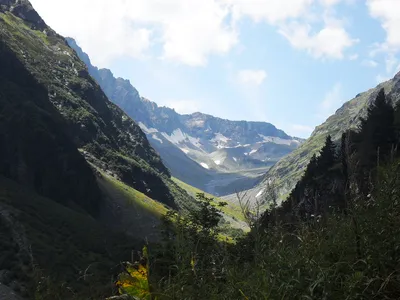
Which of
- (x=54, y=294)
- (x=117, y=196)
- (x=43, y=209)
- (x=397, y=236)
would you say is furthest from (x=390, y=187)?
(x=117, y=196)

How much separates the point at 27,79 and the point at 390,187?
16624cm

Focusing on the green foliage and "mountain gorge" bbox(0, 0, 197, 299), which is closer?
the green foliage

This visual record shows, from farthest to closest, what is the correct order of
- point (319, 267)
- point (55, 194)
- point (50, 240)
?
point (55, 194), point (50, 240), point (319, 267)

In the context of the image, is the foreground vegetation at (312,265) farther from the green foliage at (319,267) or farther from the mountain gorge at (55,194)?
the mountain gorge at (55,194)

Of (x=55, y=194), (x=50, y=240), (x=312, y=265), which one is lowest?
(x=50, y=240)

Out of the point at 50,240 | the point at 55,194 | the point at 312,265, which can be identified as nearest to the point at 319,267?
the point at 312,265

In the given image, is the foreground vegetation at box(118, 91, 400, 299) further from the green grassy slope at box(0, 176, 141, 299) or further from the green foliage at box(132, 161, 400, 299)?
the green grassy slope at box(0, 176, 141, 299)

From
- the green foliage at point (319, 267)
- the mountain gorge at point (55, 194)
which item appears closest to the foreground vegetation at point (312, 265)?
the green foliage at point (319, 267)

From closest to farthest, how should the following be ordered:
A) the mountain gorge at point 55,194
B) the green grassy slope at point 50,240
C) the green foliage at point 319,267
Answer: the green foliage at point 319,267 → the green grassy slope at point 50,240 → the mountain gorge at point 55,194

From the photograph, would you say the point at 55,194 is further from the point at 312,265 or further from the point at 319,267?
the point at 319,267

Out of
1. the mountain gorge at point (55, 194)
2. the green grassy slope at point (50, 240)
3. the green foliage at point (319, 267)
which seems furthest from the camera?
the mountain gorge at point (55, 194)

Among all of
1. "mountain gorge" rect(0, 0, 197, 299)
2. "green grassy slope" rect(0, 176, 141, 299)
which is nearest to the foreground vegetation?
"mountain gorge" rect(0, 0, 197, 299)

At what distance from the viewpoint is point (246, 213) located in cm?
545

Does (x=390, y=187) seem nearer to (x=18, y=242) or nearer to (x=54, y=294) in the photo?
(x=54, y=294)
